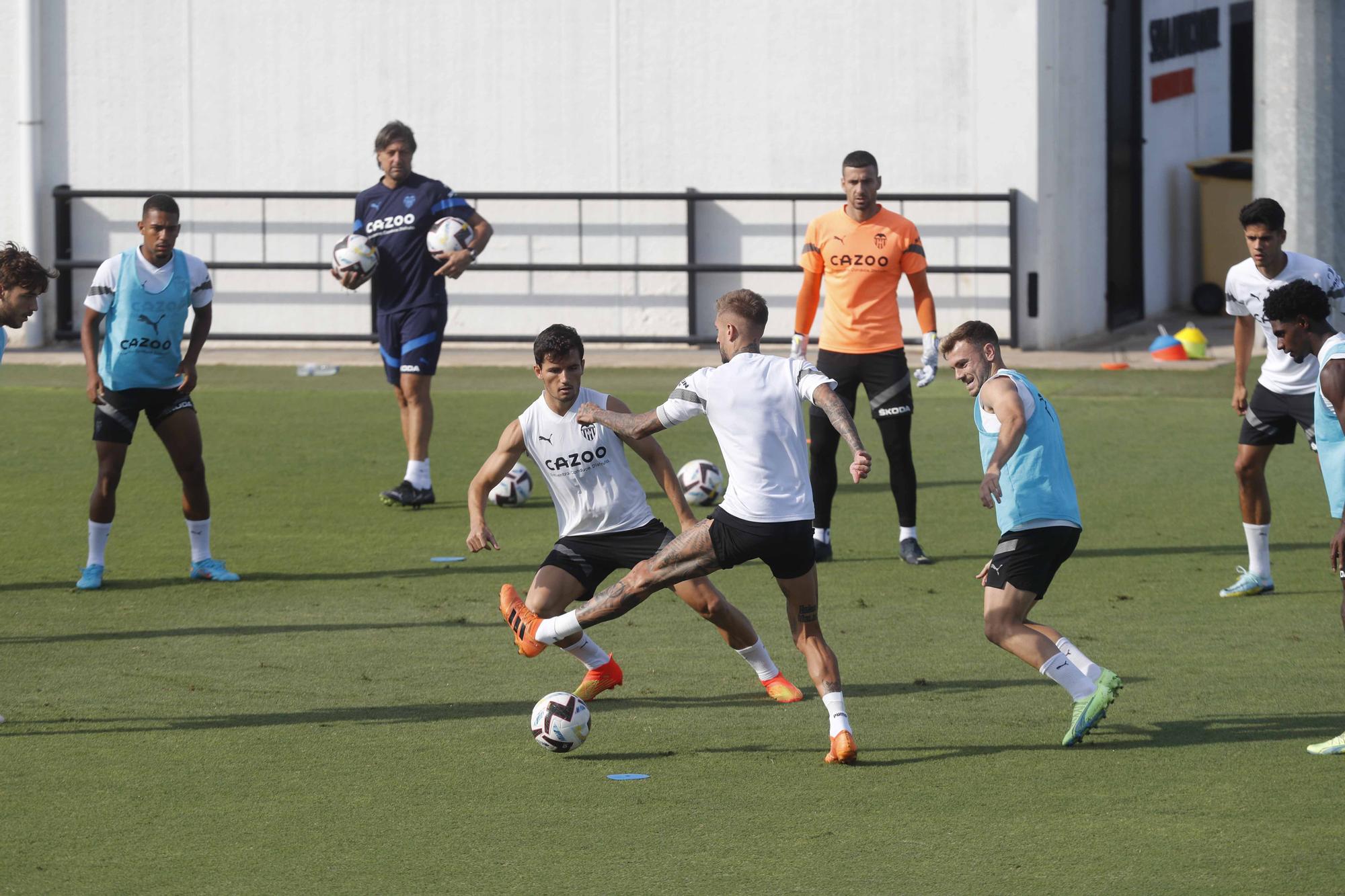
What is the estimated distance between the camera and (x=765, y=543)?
6547 millimetres

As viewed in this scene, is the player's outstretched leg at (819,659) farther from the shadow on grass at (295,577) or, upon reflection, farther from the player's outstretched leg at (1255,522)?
the shadow on grass at (295,577)

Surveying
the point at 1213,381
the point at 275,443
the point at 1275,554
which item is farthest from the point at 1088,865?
the point at 1213,381

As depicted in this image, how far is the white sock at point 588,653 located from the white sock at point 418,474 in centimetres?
513

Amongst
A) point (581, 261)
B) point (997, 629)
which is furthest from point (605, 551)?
point (581, 261)

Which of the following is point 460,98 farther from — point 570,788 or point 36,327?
point 570,788

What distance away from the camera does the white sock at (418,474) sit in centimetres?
1229

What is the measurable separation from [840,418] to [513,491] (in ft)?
20.8

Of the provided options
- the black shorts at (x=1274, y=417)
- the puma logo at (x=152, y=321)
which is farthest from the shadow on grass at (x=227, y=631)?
the black shorts at (x=1274, y=417)

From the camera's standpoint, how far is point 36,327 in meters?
22.7

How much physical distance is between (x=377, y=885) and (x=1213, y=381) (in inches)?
583

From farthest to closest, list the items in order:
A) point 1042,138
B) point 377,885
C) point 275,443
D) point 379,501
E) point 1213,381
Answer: point 1042,138 → point 1213,381 → point 275,443 → point 379,501 → point 377,885

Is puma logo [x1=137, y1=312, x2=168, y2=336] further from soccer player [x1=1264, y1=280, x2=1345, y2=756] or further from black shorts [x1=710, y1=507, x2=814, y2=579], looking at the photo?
soccer player [x1=1264, y1=280, x2=1345, y2=756]

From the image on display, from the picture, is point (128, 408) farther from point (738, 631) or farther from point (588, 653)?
point (738, 631)

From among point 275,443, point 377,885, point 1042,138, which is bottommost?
point 377,885
